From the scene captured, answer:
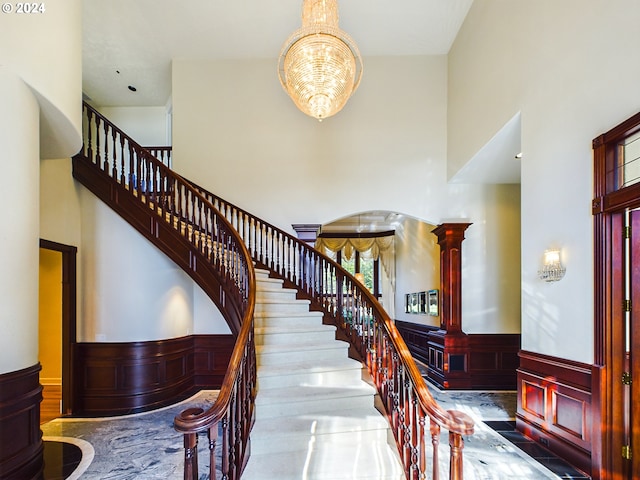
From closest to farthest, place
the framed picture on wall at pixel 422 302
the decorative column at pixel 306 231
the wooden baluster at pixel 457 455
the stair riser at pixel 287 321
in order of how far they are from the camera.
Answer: the wooden baluster at pixel 457 455
the stair riser at pixel 287 321
the decorative column at pixel 306 231
the framed picture on wall at pixel 422 302

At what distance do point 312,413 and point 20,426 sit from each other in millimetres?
2446

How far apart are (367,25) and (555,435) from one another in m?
6.13

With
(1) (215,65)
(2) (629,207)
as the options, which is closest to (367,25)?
(1) (215,65)

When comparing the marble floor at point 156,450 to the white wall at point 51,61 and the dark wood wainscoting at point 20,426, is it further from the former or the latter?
the white wall at point 51,61

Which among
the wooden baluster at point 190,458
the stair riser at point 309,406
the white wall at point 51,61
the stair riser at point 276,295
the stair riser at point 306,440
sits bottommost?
the stair riser at point 306,440

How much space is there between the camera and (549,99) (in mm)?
3834

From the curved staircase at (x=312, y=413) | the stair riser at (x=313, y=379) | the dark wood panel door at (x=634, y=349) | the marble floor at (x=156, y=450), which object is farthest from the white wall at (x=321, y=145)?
the dark wood panel door at (x=634, y=349)

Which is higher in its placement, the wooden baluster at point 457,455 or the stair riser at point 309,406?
the wooden baluster at point 457,455

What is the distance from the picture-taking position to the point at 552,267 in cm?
365

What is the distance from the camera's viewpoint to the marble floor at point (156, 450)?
334 cm

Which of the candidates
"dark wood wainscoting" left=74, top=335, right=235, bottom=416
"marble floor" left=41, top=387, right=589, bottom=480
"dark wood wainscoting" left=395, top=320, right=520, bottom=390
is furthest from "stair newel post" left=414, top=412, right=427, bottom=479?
"dark wood wainscoting" left=74, top=335, right=235, bottom=416

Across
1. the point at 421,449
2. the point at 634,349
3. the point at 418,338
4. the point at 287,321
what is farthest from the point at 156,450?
the point at 418,338

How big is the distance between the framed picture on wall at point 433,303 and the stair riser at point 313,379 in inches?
169

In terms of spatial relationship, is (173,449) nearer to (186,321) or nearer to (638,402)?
(186,321)
